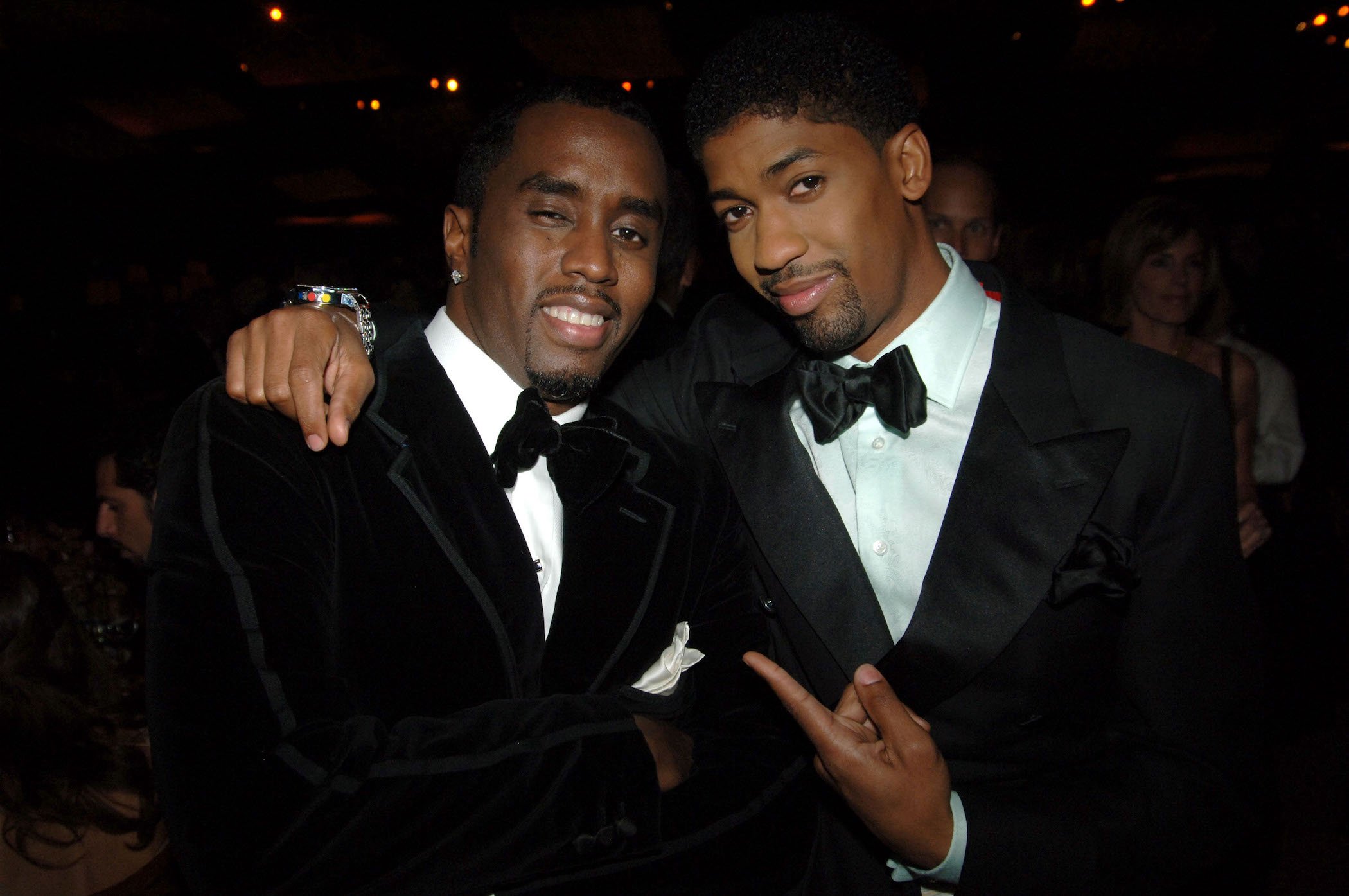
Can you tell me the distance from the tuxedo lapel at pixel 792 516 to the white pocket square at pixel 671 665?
282mm

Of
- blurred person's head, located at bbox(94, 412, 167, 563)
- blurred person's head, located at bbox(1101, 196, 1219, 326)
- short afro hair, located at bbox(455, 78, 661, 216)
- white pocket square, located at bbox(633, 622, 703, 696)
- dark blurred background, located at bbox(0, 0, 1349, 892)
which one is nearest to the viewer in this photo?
white pocket square, located at bbox(633, 622, 703, 696)

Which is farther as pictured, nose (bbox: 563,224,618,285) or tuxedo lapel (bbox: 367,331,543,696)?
nose (bbox: 563,224,618,285)

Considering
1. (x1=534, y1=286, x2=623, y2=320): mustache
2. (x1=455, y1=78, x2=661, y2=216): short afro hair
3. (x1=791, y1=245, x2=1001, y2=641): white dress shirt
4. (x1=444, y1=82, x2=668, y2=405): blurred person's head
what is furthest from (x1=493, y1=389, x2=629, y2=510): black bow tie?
(x1=455, y1=78, x2=661, y2=216): short afro hair

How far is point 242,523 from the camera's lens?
1.33 metres

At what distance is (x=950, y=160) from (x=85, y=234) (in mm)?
11748

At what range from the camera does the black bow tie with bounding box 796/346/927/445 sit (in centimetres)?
172

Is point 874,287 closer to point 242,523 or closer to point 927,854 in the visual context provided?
point 927,854

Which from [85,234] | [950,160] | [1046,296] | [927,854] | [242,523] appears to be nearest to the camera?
[242,523]

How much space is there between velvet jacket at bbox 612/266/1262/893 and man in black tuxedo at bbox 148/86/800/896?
0.31 metres

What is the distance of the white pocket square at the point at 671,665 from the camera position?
176 centimetres

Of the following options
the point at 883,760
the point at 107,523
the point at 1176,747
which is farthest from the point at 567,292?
the point at 107,523

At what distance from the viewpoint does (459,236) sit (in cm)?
205

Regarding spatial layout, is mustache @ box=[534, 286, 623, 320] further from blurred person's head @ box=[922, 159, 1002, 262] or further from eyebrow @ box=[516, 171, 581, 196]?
blurred person's head @ box=[922, 159, 1002, 262]

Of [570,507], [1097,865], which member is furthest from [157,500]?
[1097,865]
